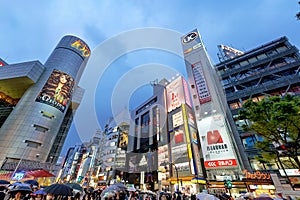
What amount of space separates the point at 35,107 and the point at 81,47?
2448 cm

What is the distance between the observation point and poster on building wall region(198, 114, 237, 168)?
24594 mm

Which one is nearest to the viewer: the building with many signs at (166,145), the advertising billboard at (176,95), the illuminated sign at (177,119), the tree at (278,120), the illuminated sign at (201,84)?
the tree at (278,120)

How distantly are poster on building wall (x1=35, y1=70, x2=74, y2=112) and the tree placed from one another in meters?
35.4

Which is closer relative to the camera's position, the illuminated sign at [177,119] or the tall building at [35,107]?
the tall building at [35,107]

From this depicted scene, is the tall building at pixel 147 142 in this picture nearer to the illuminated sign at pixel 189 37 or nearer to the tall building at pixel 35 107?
the illuminated sign at pixel 189 37

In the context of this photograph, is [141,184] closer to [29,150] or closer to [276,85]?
[29,150]

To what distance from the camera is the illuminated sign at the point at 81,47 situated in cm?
4439

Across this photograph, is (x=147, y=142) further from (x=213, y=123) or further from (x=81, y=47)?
(x=81, y=47)

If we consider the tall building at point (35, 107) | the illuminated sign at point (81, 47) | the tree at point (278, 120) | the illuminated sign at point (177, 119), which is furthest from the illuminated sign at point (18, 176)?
the illuminated sign at point (81, 47)

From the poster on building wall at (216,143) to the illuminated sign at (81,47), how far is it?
4089 centimetres

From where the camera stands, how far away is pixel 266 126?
10.6 m

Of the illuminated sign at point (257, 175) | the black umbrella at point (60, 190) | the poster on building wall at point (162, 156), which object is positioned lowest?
the black umbrella at point (60, 190)

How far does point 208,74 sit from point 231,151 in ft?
59.0

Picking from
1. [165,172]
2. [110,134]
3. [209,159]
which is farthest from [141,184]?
[110,134]
